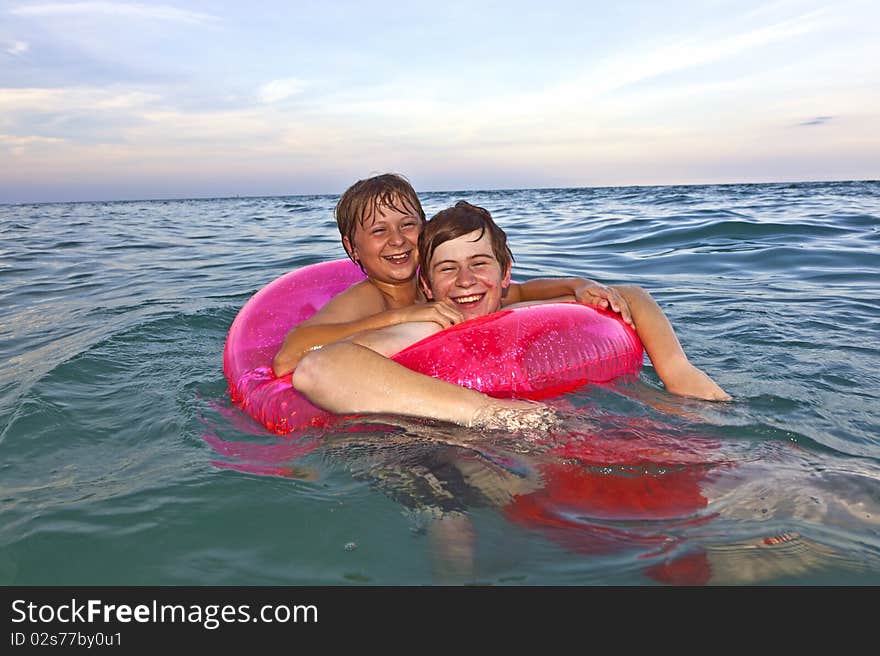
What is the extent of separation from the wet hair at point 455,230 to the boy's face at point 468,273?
0.09 feet

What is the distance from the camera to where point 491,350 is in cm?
312

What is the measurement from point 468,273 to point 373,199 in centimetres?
75

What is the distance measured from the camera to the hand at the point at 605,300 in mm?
3615

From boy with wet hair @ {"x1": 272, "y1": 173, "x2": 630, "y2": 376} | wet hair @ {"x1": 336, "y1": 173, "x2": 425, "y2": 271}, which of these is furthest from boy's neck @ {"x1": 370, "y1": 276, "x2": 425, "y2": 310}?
wet hair @ {"x1": 336, "y1": 173, "x2": 425, "y2": 271}

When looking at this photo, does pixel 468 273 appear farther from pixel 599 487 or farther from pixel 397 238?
pixel 599 487

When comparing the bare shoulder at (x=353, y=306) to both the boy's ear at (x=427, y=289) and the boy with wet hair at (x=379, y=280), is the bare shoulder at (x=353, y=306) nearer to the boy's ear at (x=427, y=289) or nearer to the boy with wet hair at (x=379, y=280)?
the boy with wet hair at (x=379, y=280)

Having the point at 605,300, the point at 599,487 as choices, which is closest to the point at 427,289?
the point at 605,300

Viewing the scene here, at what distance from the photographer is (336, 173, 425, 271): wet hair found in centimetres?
381

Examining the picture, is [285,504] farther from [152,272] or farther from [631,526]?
[152,272]

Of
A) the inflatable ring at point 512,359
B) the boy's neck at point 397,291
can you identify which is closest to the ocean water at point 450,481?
the inflatable ring at point 512,359

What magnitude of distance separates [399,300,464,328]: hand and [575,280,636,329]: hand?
743 mm

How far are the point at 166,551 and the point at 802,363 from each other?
382 cm

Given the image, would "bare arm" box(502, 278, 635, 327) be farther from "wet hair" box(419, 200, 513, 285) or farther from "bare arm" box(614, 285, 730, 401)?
"wet hair" box(419, 200, 513, 285)

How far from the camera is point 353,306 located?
12.2 feet
